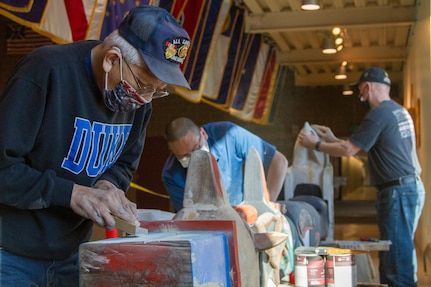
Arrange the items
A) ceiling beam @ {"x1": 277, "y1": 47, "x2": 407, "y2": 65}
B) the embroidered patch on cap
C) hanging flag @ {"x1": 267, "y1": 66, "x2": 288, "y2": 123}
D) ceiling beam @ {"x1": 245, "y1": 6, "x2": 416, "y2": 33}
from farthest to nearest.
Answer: ceiling beam @ {"x1": 277, "y1": 47, "x2": 407, "y2": 65} < hanging flag @ {"x1": 267, "y1": 66, "x2": 288, "y2": 123} < ceiling beam @ {"x1": 245, "y1": 6, "x2": 416, "y2": 33} < the embroidered patch on cap

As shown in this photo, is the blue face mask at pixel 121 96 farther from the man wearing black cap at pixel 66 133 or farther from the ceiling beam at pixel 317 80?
the ceiling beam at pixel 317 80

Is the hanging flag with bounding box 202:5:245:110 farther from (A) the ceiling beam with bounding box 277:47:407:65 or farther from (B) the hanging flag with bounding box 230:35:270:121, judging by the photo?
(A) the ceiling beam with bounding box 277:47:407:65

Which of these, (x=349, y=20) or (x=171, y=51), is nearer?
(x=171, y=51)

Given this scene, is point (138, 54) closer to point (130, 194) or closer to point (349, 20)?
point (349, 20)

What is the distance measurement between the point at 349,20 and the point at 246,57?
1.82m

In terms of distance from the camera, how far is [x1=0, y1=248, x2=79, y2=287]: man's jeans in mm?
2197

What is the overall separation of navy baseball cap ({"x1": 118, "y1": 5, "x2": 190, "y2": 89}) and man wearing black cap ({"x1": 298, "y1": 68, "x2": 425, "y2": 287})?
4.09 metres

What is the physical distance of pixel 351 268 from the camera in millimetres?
3336

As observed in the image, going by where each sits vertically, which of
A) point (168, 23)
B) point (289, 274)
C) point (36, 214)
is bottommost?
point (289, 274)

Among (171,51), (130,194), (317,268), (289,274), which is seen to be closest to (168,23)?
(171,51)

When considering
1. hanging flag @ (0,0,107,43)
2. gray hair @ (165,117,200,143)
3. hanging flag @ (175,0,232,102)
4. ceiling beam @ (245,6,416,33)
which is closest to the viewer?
gray hair @ (165,117,200,143)

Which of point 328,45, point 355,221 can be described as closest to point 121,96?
point 328,45

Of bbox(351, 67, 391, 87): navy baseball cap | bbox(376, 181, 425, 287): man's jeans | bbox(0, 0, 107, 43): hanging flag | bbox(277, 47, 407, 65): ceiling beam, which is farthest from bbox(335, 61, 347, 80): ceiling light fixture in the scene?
bbox(0, 0, 107, 43): hanging flag

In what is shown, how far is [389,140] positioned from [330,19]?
5114mm
